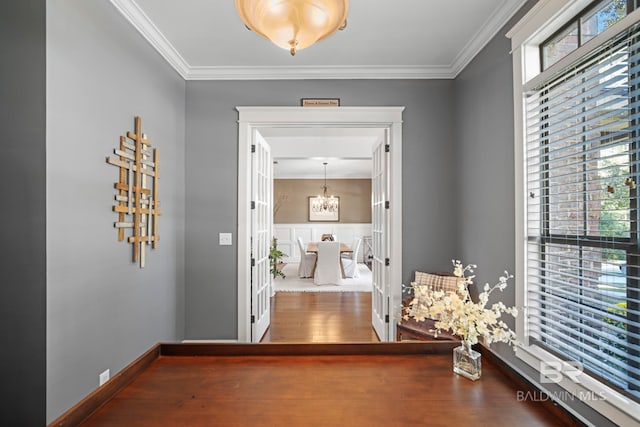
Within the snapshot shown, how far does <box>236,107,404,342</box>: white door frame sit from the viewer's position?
10.0 ft

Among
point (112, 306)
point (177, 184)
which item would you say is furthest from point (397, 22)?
point (112, 306)

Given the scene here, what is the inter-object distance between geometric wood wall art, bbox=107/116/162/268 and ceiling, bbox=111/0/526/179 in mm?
737

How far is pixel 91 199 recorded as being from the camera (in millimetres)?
1844

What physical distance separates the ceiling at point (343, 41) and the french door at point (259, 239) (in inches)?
16.3

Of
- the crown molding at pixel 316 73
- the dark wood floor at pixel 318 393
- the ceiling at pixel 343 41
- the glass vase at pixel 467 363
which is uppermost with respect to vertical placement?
the ceiling at pixel 343 41

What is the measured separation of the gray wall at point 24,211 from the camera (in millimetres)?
1544

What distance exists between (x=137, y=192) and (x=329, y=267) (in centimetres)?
418

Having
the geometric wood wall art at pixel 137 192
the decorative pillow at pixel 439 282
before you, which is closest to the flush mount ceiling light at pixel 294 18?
the geometric wood wall art at pixel 137 192

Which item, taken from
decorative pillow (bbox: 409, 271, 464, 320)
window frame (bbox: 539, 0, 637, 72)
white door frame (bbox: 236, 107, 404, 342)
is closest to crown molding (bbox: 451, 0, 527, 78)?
window frame (bbox: 539, 0, 637, 72)

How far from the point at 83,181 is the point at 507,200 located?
8.23 feet

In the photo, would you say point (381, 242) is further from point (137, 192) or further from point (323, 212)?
point (323, 212)

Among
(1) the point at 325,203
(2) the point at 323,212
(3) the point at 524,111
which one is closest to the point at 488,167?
(3) the point at 524,111

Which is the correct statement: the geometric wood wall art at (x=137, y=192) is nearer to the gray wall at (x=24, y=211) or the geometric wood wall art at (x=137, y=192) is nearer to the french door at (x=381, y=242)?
the gray wall at (x=24, y=211)

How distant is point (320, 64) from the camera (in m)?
2.94
